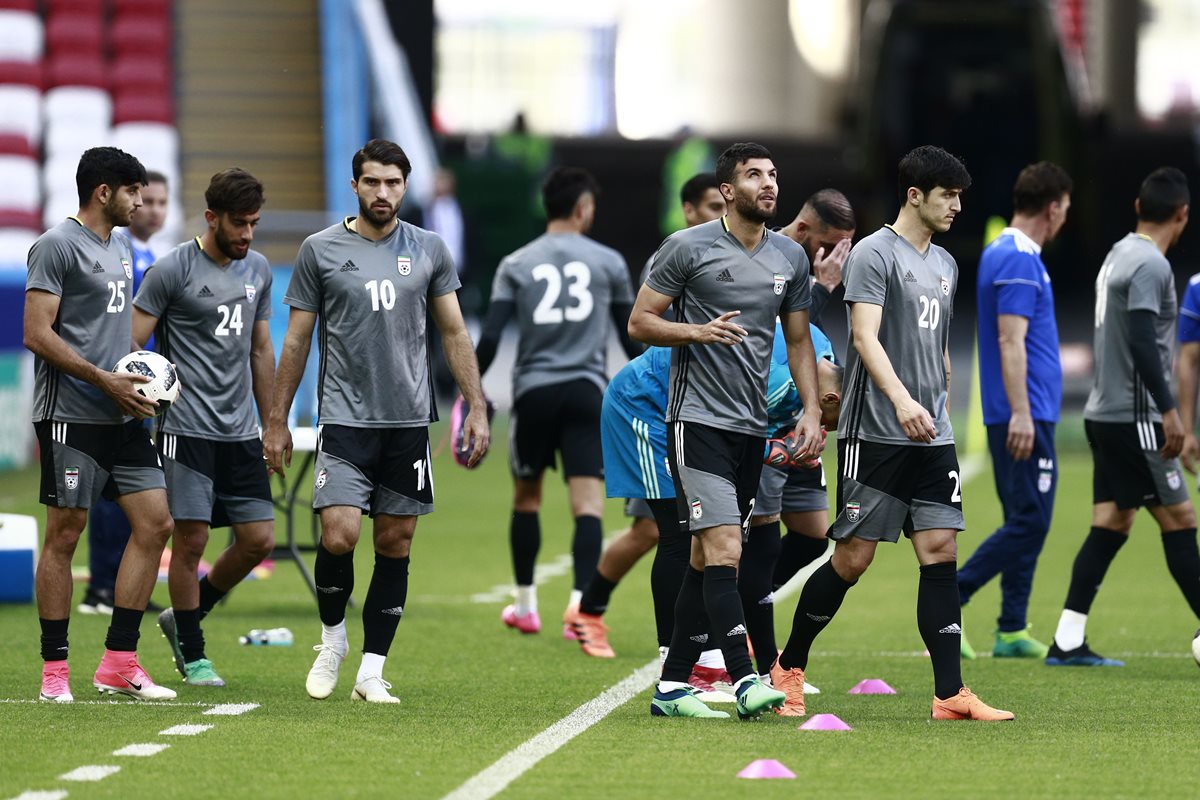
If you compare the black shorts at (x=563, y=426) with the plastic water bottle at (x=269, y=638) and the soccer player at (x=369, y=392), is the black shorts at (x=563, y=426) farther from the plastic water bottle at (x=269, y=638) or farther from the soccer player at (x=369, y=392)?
the soccer player at (x=369, y=392)

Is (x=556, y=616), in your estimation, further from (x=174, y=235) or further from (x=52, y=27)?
(x=52, y=27)

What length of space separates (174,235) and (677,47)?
1872cm

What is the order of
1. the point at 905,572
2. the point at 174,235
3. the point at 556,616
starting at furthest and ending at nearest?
1. the point at 174,235
2. the point at 905,572
3. the point at 556,616

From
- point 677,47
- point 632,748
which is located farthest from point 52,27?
point 632,748

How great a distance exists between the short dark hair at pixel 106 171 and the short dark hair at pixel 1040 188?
12.2 ft

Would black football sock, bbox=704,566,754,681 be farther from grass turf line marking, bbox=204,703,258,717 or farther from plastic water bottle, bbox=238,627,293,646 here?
plastic water bottle, bbox=238,627,293,646

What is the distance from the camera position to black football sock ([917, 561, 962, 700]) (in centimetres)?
722

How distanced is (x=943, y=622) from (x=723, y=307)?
1298mm

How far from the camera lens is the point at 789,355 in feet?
24.4

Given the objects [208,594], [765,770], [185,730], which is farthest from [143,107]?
[765,770]

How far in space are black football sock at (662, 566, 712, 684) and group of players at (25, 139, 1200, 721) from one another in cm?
1

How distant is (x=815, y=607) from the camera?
738 centimetres

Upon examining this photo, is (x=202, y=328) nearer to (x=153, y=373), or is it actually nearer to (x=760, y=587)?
(x=153, y=373)

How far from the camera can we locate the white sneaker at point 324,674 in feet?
25.3
